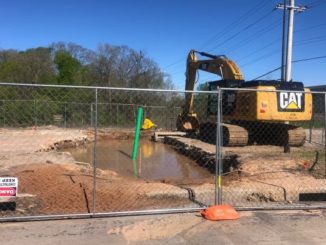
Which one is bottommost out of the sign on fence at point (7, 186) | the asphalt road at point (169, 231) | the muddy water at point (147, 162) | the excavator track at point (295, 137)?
the muddy water at point (147, 162)

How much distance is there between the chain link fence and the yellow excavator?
60 millimetres

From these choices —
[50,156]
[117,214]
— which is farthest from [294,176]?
[50,156]

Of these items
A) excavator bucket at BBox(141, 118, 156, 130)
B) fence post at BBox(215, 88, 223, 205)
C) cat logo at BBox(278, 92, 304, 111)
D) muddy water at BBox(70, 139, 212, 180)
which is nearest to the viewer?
fence post at BBox(215, 88, 223, 205)

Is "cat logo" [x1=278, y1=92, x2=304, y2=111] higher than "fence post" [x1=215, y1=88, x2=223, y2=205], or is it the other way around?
"cat logo" [x1=278, y1=92, x2=304, y2=111]

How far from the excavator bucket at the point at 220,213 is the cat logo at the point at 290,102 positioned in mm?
11002

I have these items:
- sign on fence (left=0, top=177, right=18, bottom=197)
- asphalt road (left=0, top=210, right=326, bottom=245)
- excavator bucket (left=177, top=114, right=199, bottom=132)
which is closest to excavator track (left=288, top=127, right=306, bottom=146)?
excavator bucket (left=177, top=114, right=199, bottom=132)

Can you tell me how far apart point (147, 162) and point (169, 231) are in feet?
41.4

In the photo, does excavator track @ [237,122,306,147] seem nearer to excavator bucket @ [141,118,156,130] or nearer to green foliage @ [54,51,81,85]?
excavator bucket @ [141,118,156,130]

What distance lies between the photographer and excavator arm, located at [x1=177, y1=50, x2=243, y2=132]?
72.8 feet

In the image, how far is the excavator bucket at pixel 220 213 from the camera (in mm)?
7652

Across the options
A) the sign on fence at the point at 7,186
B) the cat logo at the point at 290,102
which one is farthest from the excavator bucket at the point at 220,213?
the cat logo at the point at 290,102

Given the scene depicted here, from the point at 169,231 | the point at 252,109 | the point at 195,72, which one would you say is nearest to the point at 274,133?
the point at 252,109

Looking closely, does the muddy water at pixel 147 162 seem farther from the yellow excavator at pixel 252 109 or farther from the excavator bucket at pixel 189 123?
the yellow excavator at pixel 252 109

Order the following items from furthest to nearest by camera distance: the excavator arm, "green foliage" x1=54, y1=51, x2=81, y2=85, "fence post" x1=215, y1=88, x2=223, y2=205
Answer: "green foliage" x1=54, y1=51, x2=81, y2=85, the excavator arm, "fence post" x1=215, y1=88, x2=223, y2=205
